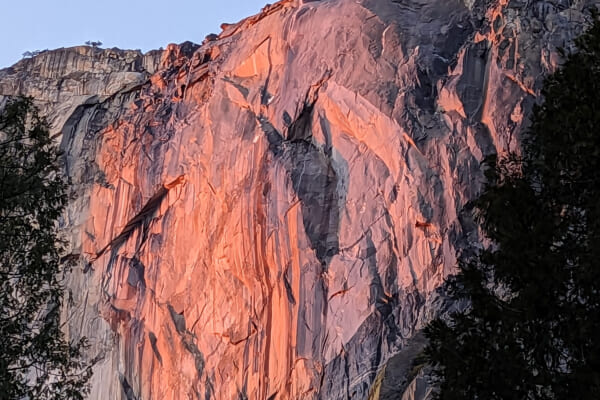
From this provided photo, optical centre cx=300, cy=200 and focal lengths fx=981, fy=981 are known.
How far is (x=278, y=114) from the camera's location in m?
40.9

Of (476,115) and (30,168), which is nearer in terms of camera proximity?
(30,168)

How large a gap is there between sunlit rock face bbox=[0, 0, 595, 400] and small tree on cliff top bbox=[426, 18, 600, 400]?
50.0 feet

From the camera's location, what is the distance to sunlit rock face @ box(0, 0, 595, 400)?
35781 mm

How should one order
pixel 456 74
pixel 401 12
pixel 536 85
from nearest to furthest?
pixel 536 85
pixel 456 74
pixel 401 12

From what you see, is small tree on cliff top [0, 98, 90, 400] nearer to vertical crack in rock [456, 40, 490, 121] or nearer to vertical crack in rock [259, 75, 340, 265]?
vertical crack in rock [259, 75, 340, 265]

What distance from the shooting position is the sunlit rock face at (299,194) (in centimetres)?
3578

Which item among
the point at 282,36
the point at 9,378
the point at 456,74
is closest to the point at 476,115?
the point at 456,74

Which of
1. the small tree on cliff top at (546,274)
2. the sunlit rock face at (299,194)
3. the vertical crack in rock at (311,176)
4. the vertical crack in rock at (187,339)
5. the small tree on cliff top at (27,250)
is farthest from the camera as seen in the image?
the vertical crack in rock at (187,339)

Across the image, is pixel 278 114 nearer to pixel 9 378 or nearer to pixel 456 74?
pixel 456 74

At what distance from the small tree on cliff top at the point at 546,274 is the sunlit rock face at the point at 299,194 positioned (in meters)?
15.2

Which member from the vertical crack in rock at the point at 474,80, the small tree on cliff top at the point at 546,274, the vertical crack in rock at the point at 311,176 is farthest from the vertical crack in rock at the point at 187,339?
the small tree on cliff top at the point at 546,274

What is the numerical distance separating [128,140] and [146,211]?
3893 millimetres

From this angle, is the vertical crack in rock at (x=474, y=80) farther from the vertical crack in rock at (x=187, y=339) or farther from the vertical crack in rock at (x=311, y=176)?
the vertical crack in rock at (x=187, y=339)

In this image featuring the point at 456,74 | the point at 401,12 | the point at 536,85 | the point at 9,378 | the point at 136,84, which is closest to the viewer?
the point at 9,378
